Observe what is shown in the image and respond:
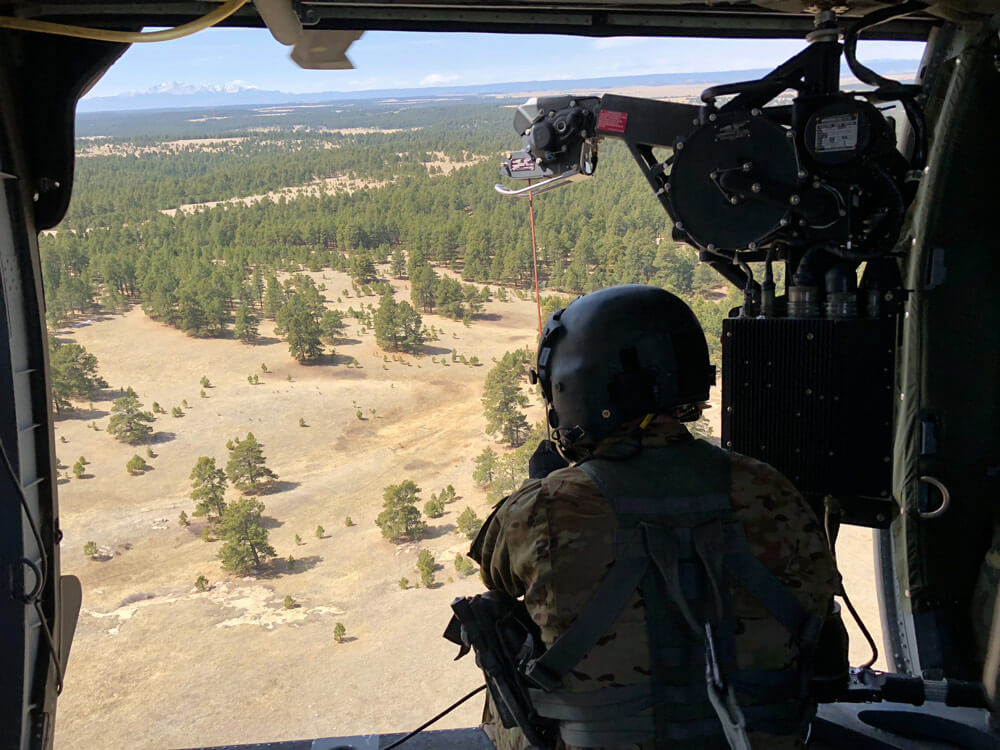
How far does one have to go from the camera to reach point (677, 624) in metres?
1.39

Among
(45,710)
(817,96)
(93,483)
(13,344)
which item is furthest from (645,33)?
(93,483)

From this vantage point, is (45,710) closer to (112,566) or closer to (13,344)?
(13,344)

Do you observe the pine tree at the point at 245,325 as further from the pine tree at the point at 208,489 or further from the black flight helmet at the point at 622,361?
the black flight helmet at the point at 622,361

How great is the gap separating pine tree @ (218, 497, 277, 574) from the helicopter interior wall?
13578 millimetres

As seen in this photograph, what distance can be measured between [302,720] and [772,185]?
13.3 metres

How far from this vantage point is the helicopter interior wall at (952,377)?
2543mm

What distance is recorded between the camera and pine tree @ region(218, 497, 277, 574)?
14.9m

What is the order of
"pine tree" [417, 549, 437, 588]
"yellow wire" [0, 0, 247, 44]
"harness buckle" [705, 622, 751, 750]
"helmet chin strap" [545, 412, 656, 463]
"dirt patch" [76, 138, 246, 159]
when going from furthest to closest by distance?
"dirt patch" [76, 138, 246, 159] < "pine tree" [417, 549, 437, 588] < "yellow wire" [0, 0, 247, 44] < "helmet chin strap" [545, 412, 656, 463] < "harness buckle" [705, 622, 751, 750]

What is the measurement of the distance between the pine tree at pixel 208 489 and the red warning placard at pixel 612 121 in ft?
51.9

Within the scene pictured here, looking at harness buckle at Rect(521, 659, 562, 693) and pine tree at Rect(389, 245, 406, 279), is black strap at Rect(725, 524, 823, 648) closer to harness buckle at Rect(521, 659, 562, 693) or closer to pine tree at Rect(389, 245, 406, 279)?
harness buckle at Rect(521, 659, 562, 693)

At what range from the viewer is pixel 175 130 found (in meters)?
28.8

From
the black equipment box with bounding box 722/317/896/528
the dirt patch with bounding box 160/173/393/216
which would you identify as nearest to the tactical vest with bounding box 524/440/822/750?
the black equipment box with bounding box 722/317/896/528

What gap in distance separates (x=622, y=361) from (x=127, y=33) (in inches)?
57.0

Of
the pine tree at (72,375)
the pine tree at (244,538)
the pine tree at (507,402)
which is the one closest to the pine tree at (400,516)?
the pine tree at (244,538)
